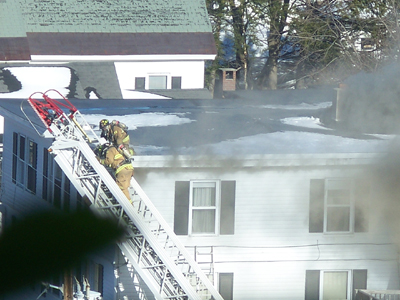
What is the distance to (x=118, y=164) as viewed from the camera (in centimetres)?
1131

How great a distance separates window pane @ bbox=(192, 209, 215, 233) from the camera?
12.7 meters

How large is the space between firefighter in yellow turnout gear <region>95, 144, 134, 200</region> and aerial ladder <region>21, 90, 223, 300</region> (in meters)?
0.15

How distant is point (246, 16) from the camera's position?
34031 millimetres

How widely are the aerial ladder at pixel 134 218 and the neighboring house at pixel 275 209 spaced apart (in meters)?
0.69

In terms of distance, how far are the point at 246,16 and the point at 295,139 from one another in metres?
21.1

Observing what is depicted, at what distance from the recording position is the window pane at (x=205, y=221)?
41.6 feet

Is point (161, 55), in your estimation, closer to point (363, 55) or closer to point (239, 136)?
point (363, 55)

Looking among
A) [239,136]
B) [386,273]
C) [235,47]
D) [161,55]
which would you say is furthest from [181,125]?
[235,47]

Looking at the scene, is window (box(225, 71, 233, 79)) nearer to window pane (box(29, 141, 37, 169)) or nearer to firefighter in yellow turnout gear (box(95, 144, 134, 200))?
window pane (box(29, 141, 37, 169))

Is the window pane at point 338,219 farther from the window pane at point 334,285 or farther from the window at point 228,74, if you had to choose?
the window at point 228,74

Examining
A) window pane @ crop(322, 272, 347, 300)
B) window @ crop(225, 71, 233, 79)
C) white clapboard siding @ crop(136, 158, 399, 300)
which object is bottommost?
window pane @ crop(322, 272, 347, 300)

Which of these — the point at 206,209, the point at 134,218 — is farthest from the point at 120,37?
the point at 134,218

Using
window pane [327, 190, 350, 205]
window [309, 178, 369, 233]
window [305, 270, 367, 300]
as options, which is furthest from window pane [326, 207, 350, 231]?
window [305, 270, 367, 300]

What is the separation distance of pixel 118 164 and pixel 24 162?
16.6ft
